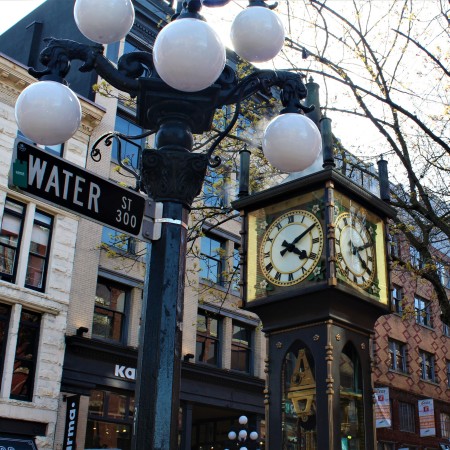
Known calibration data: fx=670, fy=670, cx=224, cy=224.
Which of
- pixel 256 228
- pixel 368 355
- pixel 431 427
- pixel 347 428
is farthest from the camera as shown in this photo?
pixel 431 427

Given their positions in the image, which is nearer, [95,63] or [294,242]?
[95,63]

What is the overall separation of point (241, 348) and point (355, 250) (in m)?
18.9

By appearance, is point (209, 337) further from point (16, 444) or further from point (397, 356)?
point (397, 356)

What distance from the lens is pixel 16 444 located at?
15.7 meters

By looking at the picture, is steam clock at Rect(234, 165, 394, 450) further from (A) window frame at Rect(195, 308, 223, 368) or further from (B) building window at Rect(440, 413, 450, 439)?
(B) building window at Rect(440, 413, 450, 439)

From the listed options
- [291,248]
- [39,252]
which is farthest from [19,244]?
[291,248]

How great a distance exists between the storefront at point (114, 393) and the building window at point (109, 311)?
0.75m

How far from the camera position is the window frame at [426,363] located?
104 ft

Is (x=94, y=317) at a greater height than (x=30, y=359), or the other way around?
(x=94, y=317)

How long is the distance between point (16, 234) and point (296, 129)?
14482 millimetres

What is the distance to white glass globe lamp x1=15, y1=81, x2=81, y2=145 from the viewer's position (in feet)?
12.6

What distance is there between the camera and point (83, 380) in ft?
57.8

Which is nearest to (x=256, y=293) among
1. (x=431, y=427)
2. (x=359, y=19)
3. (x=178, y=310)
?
(x=178, y=310)

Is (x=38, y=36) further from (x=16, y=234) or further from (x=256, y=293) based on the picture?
(x=256, y=293)
